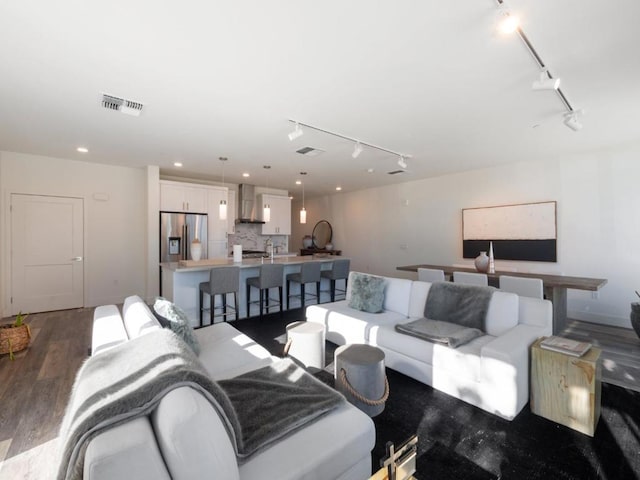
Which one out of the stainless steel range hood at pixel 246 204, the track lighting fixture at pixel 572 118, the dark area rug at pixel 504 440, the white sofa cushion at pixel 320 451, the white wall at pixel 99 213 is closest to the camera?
the white sofa cushion at pixel 320 451

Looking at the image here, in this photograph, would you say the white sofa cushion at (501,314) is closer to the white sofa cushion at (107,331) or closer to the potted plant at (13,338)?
the white sofa cushion at (107,331)

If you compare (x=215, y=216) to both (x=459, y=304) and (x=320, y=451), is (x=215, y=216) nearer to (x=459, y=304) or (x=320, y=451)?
(x=459, y=304)

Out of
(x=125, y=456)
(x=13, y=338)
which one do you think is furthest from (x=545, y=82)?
(x=13, y=338)

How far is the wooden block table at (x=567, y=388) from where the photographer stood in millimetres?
1883

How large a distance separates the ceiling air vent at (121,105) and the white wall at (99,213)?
116 inches

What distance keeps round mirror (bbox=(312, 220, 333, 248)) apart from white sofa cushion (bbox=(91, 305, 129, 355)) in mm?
6735

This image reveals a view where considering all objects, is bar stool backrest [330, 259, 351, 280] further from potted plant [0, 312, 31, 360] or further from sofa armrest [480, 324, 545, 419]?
potted plant [0, 312, 31, 360]

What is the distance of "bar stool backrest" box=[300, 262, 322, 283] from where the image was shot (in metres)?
4.59

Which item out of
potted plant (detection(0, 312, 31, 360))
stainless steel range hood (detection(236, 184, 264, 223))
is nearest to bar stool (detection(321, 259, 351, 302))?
stainless steel range hood (detection(236, 184, 264, 223))

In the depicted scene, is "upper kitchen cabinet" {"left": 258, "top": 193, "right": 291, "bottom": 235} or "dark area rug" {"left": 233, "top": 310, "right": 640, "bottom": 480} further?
"upper kitchen cabinet" {"left": 258, "top": 193, "right": 291, "bottom": 235}

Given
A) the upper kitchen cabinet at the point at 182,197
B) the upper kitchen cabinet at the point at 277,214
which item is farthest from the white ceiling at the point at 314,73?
the upper kitchen cabinet at the point at 277,214

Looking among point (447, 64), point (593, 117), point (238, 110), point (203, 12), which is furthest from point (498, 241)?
point (203, 12)

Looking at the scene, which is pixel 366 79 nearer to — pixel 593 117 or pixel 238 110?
pixel 238 110

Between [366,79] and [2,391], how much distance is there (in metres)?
3.96
